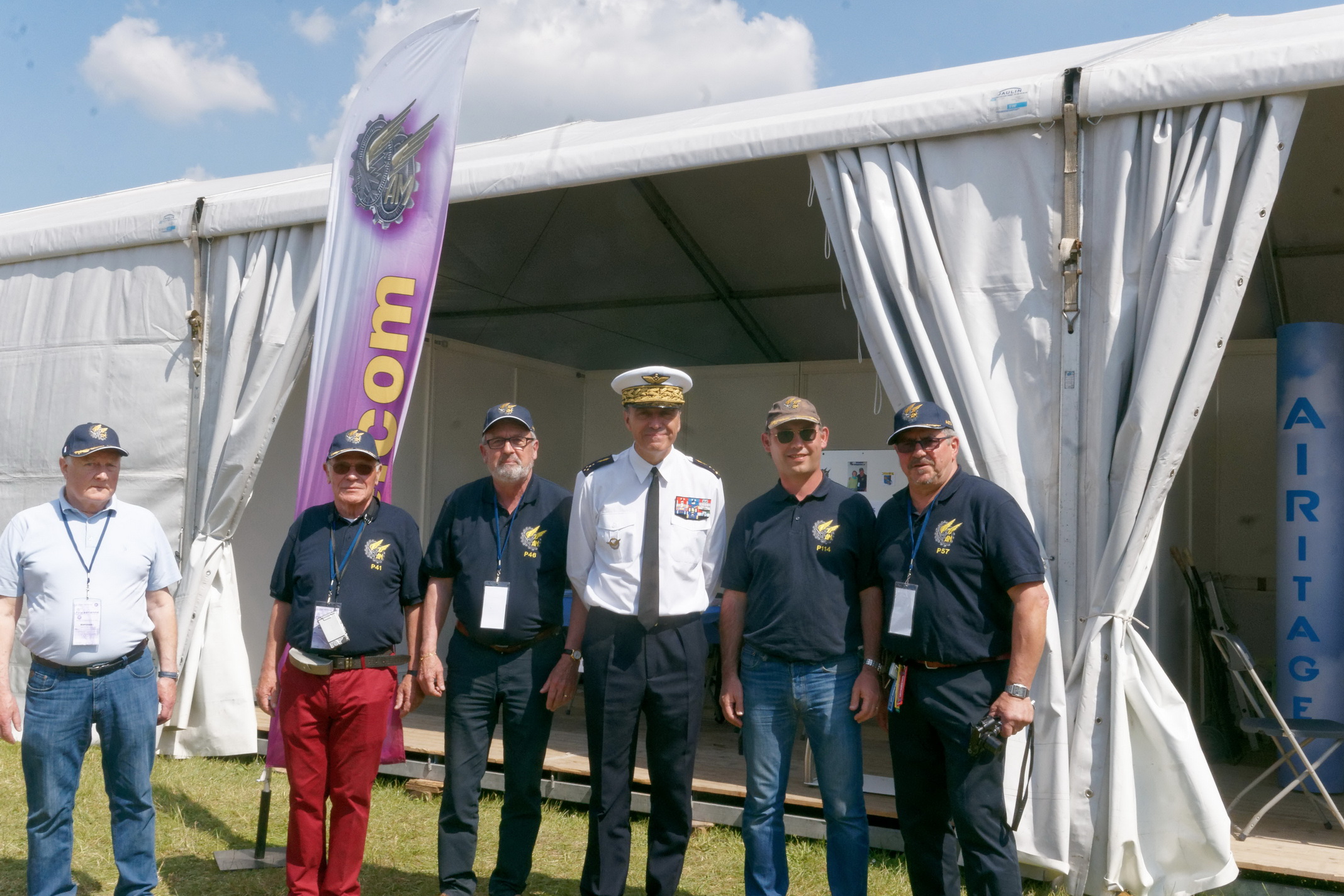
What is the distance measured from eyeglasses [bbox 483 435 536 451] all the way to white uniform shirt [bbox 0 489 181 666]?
46.6 inches

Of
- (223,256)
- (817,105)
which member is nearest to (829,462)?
(817,105)

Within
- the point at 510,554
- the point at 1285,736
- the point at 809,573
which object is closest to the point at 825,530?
the point at 809,573

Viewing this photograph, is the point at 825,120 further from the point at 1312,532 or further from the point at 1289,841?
the point at 1289,841

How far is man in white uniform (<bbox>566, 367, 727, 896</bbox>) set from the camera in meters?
3.43

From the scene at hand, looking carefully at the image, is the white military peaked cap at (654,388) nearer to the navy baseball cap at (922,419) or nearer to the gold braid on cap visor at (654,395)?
the gold braid on cap visor at (654,395)

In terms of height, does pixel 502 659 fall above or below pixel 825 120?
below

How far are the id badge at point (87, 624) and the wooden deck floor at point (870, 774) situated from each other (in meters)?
1.55

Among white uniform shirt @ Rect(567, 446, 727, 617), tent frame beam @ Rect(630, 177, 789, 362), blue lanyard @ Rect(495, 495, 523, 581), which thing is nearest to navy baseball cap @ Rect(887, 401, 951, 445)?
white uniform shirt @ Rect(567, 446, 727, 617)

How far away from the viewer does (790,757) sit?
338cm

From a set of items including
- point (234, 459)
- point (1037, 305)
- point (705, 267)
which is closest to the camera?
point (1037, 305)

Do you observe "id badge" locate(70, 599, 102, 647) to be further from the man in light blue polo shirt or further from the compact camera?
the compact camera

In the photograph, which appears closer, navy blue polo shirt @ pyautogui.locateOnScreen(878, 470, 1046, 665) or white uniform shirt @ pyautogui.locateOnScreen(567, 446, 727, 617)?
navy blue polo shirt @ pyautogui.locateOnScreen(878, 470, 1046, 665)

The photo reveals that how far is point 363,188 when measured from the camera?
4.81m

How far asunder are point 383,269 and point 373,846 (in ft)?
8.07
